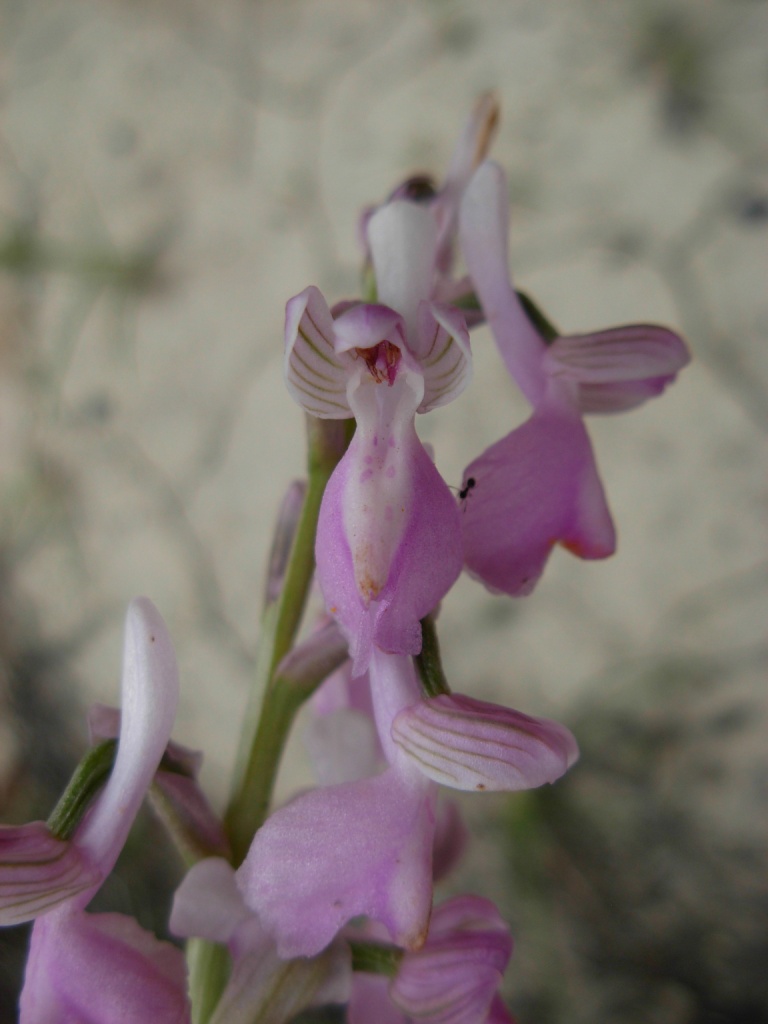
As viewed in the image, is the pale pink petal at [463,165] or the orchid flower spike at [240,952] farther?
the pale pink petal at [463,165]

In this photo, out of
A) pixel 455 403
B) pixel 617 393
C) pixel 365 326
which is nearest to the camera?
pixel 365 326

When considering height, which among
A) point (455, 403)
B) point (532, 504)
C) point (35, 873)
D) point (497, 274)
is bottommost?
point (35, 873)

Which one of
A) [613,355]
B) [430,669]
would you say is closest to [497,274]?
[613,355]

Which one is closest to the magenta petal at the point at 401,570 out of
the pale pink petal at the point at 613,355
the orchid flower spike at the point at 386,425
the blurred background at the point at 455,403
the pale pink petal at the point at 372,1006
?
the orchid flower spike at the point at 386,425

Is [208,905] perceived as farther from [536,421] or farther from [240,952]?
[536,421]

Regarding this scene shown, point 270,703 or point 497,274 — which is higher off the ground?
point 497,274

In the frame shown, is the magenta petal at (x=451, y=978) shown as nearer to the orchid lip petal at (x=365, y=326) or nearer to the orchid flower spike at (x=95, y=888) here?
the orchid flower spike at (x=95, y=888)

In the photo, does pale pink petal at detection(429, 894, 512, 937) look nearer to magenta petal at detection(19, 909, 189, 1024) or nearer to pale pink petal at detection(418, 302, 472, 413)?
magenta petal at detection(19, 909, 189, 1024)

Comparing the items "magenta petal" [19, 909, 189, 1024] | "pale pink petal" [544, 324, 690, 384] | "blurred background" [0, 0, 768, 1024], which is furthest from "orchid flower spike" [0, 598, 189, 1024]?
"blurred background" [0, 0, 768, 1024]

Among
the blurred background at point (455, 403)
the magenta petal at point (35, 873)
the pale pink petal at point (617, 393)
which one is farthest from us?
the blurred background at point (455, 403)
